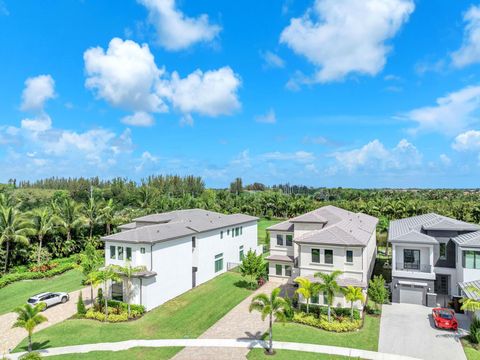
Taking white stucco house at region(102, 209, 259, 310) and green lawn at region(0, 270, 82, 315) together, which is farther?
green lawn at region(0, 270, 82, 315)

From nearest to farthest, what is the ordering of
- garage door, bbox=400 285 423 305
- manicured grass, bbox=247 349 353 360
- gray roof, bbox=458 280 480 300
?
manicured grass, bbox=247 349 353 360, gray roof, bbox=458 280 480 300, garage door, bbox=400 285 423 305

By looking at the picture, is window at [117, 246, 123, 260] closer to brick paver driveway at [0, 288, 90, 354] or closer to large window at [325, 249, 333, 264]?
brick paver driveway at [0, 288, 90, 354]

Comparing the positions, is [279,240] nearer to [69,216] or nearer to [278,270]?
[278,270]

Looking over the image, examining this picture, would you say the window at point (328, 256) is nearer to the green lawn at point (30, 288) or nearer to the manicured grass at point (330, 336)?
the manicured grass at point (330, 336)

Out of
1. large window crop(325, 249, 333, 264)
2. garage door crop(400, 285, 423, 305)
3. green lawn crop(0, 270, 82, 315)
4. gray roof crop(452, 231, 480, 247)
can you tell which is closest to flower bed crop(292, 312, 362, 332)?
large window crop(325, 249, 333, 264)

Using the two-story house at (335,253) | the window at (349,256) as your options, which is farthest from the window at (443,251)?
the window at (349,256)

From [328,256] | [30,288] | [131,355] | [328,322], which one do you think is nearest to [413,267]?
[328,256]

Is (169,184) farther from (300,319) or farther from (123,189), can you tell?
(300,319)
